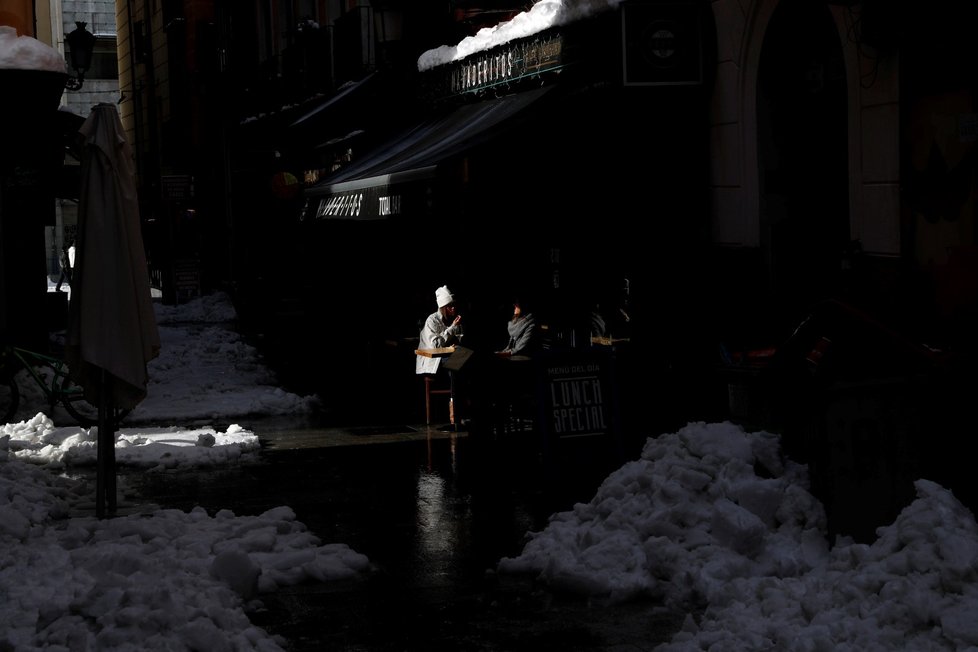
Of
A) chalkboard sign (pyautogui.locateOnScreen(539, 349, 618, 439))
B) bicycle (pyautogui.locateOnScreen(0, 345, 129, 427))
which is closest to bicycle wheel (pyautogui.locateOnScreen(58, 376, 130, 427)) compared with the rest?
bicycle (pyautogui.locateOnScreen(0, 345, 129, 427))

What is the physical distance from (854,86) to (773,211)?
2.08m

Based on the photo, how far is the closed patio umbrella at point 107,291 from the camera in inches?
403

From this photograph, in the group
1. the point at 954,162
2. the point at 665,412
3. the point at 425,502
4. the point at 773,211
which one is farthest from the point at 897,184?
the point at 425,502

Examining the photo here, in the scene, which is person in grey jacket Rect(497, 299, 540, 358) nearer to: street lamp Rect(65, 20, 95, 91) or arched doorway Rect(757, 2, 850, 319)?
arched doorway Rect(757, 2, 850, 319)

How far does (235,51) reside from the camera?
124 ft

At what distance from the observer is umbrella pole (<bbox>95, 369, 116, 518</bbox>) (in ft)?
33.3

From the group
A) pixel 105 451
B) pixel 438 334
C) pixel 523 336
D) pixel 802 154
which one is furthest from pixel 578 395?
pixel 438 334

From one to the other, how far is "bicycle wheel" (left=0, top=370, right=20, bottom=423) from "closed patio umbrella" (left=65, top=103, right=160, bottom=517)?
5399 mm

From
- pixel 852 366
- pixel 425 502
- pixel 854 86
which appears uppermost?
pixel 854 86

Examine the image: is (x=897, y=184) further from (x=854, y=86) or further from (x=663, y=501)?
(x=663, y=501)

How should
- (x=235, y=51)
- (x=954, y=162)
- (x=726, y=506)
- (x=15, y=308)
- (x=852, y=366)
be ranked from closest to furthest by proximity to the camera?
1. (x=726, y=506)
2. (x=852, y=366)
3. (x=954, y=162)
4. (x=15, y=308)
5. (x=235, y=51)

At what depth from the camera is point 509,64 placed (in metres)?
18.2

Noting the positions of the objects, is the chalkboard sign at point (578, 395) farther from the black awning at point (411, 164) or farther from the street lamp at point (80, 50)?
the street lamp at point (80, 50)

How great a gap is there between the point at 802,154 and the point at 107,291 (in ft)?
21.8
